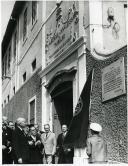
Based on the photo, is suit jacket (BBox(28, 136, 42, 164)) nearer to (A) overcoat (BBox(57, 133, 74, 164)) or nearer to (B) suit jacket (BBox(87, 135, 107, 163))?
(A) overcoat (BBox(57, 133, 74, 164))

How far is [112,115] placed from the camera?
673 centimetres

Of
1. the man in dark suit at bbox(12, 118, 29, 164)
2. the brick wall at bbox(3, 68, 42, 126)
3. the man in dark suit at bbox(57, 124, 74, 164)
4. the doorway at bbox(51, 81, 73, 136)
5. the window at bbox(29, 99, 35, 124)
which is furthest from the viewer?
the window at bbox(29, 99, 35, 124)

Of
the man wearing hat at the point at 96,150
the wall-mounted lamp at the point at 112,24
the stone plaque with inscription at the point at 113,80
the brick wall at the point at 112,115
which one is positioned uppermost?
the wall-mounted lamp at the point at 112,24

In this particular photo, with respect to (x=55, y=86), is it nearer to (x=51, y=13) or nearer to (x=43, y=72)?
(x=43, y=72)

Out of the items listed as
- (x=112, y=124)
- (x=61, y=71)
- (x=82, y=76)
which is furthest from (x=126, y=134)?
(x=61, y=71)

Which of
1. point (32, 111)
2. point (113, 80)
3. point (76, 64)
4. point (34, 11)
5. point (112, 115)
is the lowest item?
point (112, 115)

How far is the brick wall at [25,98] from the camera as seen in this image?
12281mm

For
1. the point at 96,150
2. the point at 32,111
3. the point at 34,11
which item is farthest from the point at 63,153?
the point at 34,11

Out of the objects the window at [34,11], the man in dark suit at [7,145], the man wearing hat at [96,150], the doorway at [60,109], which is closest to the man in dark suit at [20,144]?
the man in dark suit at [7,145]

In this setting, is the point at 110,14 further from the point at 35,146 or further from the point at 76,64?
the point at 35,146

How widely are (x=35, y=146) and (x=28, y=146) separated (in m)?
0.52

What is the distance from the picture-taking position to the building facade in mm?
6609

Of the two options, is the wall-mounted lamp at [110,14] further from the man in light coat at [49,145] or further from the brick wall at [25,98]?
the brick wall at [25,98]

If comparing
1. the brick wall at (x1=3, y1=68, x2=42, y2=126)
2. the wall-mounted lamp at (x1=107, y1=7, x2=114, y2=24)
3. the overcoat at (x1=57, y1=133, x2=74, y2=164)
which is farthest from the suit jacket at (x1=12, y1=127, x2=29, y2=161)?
the brick wall at (x1=3, y1=68, x2=42, y2=126)
